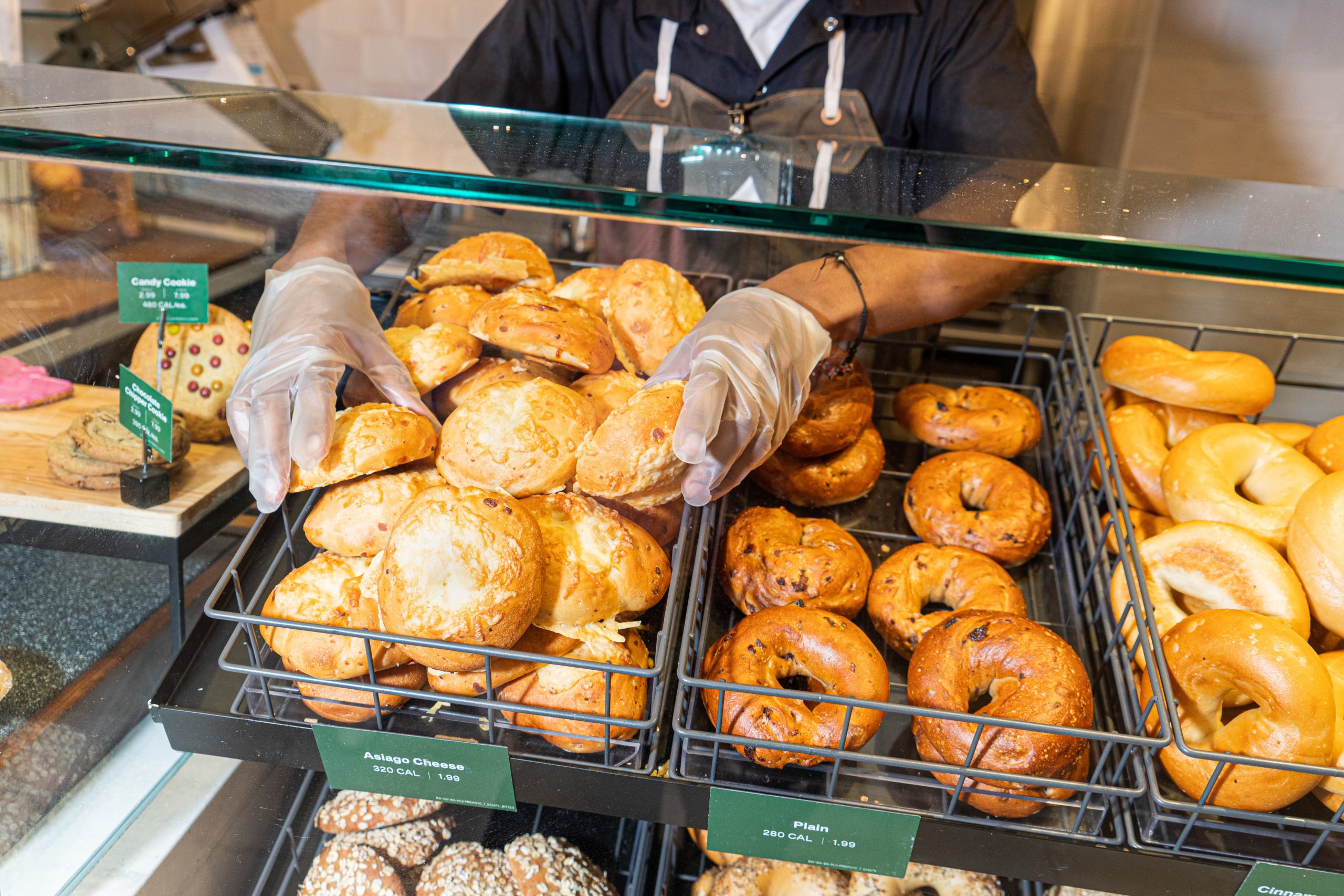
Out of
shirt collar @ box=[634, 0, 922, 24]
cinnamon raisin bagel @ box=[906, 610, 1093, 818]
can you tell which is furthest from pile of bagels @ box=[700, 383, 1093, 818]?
shirt collar @ box=[634, 0, 922, 24]

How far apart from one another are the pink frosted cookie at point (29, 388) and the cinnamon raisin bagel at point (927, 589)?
134cm

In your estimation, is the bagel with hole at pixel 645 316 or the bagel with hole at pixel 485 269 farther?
the bagel with hole at pixel 485 269

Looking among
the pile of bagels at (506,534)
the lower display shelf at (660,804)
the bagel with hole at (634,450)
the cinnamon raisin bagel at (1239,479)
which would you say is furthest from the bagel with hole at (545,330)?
the cinnamon raisin bagel at (1239,479)

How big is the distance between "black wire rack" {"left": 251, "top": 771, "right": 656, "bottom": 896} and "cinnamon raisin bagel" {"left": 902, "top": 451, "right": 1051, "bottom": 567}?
70 cm

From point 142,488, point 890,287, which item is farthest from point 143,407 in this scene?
point 890,287

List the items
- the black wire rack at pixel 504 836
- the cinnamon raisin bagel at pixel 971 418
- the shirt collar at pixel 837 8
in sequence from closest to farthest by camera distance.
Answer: the black wire rack at pixel 504 836
the cinnamon raisin bagel at pixel 971 418
the shirt collar at pixel 837 8

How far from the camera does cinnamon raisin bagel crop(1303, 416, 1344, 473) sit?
1309 mm

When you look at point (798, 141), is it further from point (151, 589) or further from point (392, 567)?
point (151, 589)

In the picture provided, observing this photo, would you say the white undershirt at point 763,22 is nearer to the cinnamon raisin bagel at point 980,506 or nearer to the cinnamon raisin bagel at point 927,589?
the cinnamon raisin bagel at point 980,506

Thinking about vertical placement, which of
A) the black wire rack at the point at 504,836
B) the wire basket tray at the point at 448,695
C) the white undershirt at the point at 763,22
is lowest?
the black wire rack at the point at 504,836

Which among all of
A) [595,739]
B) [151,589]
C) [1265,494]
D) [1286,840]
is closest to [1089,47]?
[1265,494]

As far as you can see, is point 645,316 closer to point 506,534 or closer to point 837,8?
point 506,534

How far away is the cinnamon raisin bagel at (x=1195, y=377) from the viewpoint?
1.42m

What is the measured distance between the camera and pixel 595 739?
0.97 m
